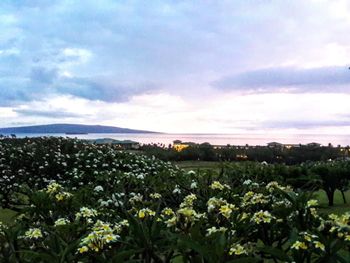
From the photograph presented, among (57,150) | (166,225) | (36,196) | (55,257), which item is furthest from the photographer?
(57,150)

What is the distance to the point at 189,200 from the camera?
3639 millimetres

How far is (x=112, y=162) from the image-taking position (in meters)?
11.9

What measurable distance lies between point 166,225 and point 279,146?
79.7 ft

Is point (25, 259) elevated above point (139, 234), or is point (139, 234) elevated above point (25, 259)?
point (139, 234)

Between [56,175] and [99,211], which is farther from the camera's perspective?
[56,175]

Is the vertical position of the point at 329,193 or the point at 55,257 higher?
the point at 55,257

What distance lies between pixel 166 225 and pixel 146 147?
2186cm

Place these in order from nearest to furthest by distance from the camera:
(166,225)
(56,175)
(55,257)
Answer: (55,257) < (166,225) < (56,175)

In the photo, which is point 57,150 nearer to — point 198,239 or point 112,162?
point 112,162

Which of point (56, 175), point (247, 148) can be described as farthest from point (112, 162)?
point (247, 148)

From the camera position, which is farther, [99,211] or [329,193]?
[329,193]

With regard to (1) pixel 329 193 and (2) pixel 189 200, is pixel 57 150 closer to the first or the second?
(1) pixel 329 193

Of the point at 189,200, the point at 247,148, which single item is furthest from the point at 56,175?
the point at 247,148

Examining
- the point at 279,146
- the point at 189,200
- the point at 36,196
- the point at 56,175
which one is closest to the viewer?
the point at 189,200
